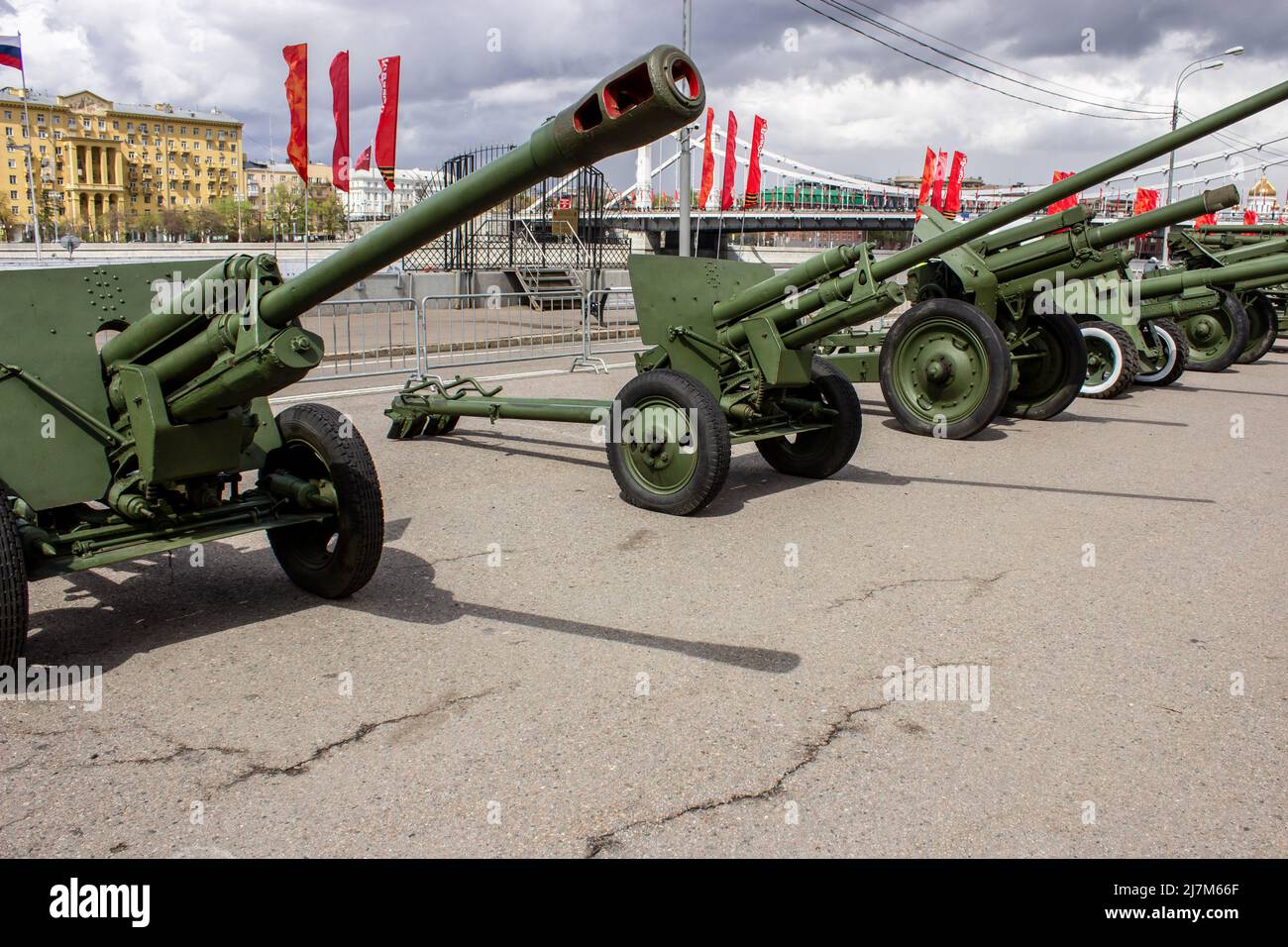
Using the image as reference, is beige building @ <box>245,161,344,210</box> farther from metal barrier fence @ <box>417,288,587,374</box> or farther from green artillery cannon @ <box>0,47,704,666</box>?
green artillery cannon @ <box>0,47,704,666</box>

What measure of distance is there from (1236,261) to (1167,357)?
207cm

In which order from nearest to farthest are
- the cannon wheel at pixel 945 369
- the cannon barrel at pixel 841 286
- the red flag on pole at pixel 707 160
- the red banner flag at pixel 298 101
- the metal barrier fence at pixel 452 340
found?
the cannon barrel at pixel 841 286
the cannon wheel at pixel 945 369
the metal barrier fence at pixel 452 340
the red banner flag at pixel 298 101
the red flag on pole at pixel 707 160

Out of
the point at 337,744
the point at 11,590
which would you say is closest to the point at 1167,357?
the point at 337,744

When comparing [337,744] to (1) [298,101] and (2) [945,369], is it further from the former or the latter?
(1) [298,101]

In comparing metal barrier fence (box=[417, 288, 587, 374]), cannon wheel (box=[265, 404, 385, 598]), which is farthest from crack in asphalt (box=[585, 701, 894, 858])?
metal barrier fence (box=[417, 288, 587, 374])

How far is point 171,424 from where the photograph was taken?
4.08m

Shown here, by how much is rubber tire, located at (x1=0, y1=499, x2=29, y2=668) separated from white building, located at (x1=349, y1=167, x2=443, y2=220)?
12.7 meters

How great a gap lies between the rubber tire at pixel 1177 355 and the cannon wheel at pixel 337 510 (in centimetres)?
1168

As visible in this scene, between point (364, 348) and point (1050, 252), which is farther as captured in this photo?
point (364, 348)

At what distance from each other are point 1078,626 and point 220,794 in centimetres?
350

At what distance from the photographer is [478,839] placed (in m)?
2.85

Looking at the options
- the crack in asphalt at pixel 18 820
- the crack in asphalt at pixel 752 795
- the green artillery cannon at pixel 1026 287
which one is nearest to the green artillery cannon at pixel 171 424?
the crack in asphalt at pixel 18 820

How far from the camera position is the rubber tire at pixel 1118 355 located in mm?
11953

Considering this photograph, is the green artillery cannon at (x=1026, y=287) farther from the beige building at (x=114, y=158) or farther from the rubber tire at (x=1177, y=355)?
the beige building at (x=114, y=158)
